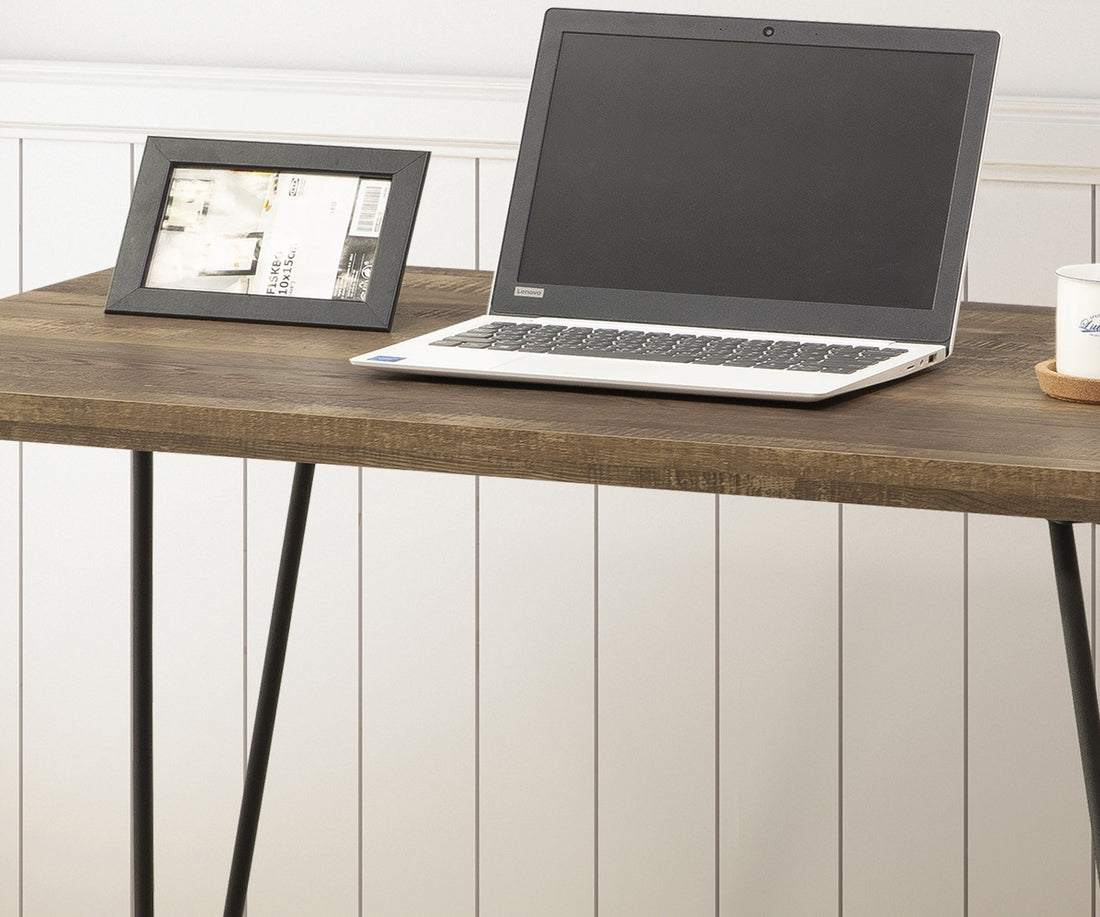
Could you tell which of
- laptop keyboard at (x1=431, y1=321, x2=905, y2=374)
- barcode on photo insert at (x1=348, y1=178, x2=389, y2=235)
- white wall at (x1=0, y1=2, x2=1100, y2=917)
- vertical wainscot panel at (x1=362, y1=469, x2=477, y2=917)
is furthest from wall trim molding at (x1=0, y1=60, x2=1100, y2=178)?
laptop keyboard at (x1=431, y1=321, x2=905, y2=374)

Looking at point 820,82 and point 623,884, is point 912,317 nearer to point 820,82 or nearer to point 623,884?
point 820,82

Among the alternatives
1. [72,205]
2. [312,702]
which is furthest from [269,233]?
[312,702]

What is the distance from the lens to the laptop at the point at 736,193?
44.8 inches

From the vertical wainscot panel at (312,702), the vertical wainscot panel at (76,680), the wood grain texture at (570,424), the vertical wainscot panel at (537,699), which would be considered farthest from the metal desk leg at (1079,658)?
the vertical wainscot panel at (76,680)

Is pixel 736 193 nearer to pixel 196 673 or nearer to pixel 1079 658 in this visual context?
pixel 1079 658

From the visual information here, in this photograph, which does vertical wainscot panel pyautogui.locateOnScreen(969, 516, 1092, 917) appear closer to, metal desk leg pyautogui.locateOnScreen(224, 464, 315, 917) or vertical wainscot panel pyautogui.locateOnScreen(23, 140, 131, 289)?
metal desk leg pyautogui.locateOnScreen(224, 464, 315, 917)

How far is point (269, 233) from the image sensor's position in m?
1.25

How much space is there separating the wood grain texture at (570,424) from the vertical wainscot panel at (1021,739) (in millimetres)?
570

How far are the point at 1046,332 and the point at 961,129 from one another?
179mm

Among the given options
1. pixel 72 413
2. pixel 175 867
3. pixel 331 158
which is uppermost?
pixel 331 158

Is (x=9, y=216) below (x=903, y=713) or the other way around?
the other way around

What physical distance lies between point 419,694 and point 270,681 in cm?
35

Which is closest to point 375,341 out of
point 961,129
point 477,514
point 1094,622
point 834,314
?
point 834,314

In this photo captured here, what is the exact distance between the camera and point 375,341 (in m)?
1.18
